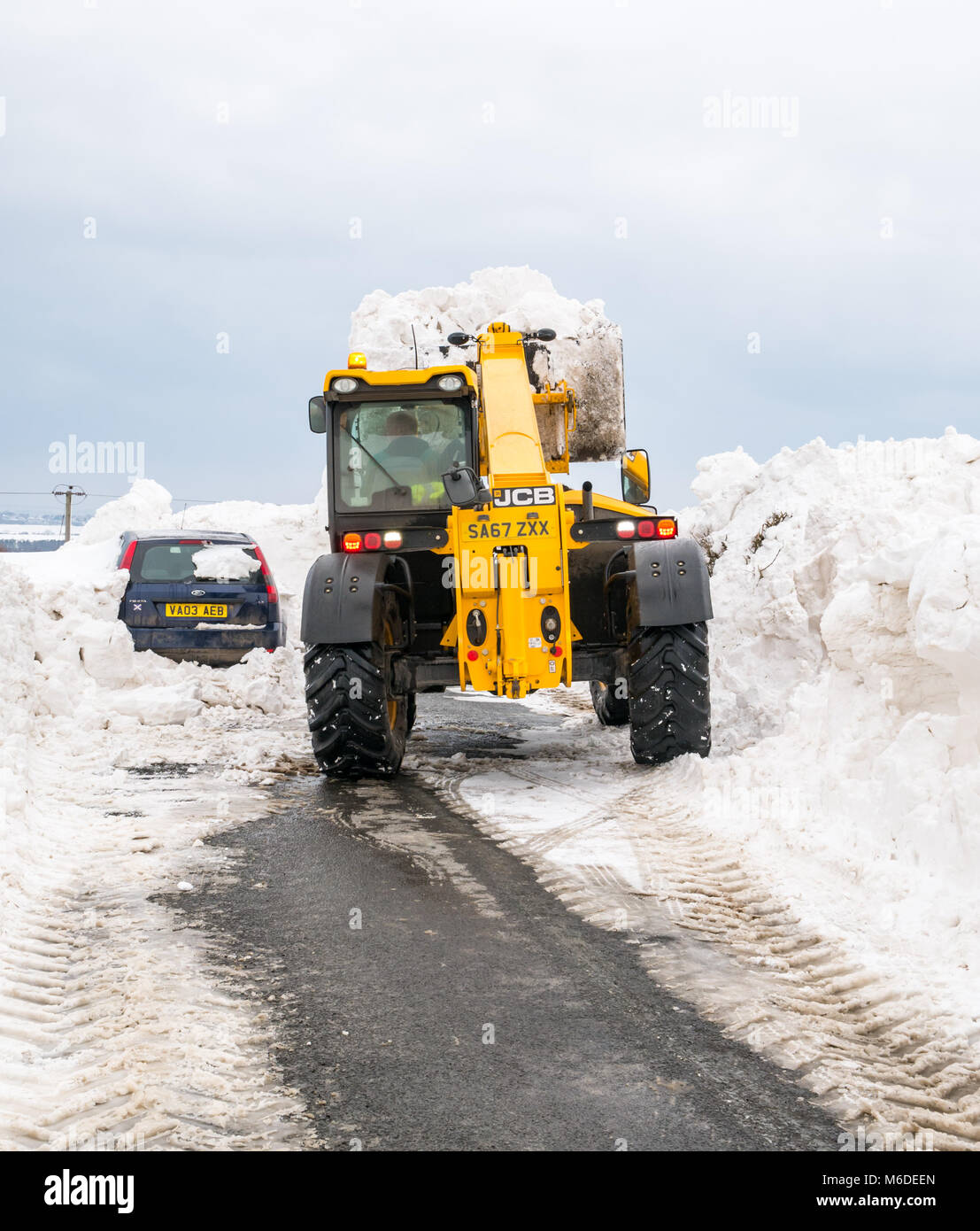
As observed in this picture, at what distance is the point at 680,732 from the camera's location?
7727 millimetres

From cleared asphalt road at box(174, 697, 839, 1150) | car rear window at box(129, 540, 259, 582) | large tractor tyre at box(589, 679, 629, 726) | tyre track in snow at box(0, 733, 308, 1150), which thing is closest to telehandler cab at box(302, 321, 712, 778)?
cleared asphalt road at box(174, 697, 839, 1150)

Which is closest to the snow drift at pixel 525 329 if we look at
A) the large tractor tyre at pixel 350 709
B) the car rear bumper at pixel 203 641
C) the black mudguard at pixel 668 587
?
the black mudguard at pixel 668 587

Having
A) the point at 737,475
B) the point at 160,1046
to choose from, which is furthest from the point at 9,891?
the point at 737,475

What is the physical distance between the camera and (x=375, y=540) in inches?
315

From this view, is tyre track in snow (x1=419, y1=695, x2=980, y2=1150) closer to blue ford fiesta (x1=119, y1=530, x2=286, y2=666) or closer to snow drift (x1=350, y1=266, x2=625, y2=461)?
snow drift (x1=350, y1=266, x2=625, y2=461)

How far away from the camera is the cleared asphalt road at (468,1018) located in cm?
294

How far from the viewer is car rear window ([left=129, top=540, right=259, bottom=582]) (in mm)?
11289

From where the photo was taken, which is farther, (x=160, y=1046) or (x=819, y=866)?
(x=819, y=866)

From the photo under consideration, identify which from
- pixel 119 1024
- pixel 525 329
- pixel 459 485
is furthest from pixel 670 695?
pixel 525 329

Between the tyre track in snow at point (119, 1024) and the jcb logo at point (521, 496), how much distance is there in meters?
3.15

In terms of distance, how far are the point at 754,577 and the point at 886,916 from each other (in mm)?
8623

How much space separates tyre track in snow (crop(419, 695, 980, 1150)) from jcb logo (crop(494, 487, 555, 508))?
1.88 metres

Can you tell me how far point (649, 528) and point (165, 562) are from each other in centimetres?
537
